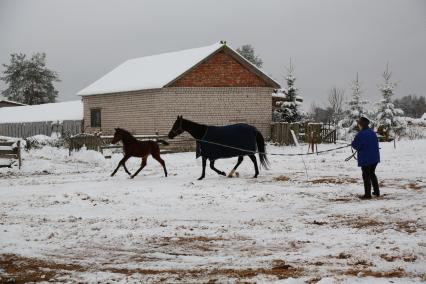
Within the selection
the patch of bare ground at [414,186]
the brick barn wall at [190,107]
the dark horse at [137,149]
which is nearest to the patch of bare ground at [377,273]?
the patch of bare ground at [414,186]

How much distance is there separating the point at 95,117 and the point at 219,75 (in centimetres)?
1003

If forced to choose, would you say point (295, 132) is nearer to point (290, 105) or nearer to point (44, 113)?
point (290, 105)

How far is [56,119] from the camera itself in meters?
40.8

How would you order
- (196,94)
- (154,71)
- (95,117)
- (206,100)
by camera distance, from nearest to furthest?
(196,94), (206,100), (154,71), (95,117)

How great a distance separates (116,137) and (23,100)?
6024 centimetres

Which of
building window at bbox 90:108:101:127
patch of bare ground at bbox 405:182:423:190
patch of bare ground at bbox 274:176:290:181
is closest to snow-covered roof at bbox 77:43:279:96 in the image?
building window at bbox 90:108:101:127

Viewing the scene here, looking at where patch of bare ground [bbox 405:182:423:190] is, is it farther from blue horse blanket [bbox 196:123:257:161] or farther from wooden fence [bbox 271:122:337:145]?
wooden fence [bbox 271:122:337:145]

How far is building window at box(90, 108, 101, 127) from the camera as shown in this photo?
34438mm

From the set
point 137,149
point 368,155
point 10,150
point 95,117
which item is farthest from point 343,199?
point 95,117

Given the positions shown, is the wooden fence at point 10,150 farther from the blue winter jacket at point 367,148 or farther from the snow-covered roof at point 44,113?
the snow-covered roof at point 44,113

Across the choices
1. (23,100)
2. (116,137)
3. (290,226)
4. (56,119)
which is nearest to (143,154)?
(116,137)

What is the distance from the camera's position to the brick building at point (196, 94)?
1156 inches

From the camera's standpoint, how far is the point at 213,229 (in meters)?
8.01

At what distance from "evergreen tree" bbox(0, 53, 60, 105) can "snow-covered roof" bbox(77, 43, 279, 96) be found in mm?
36956
